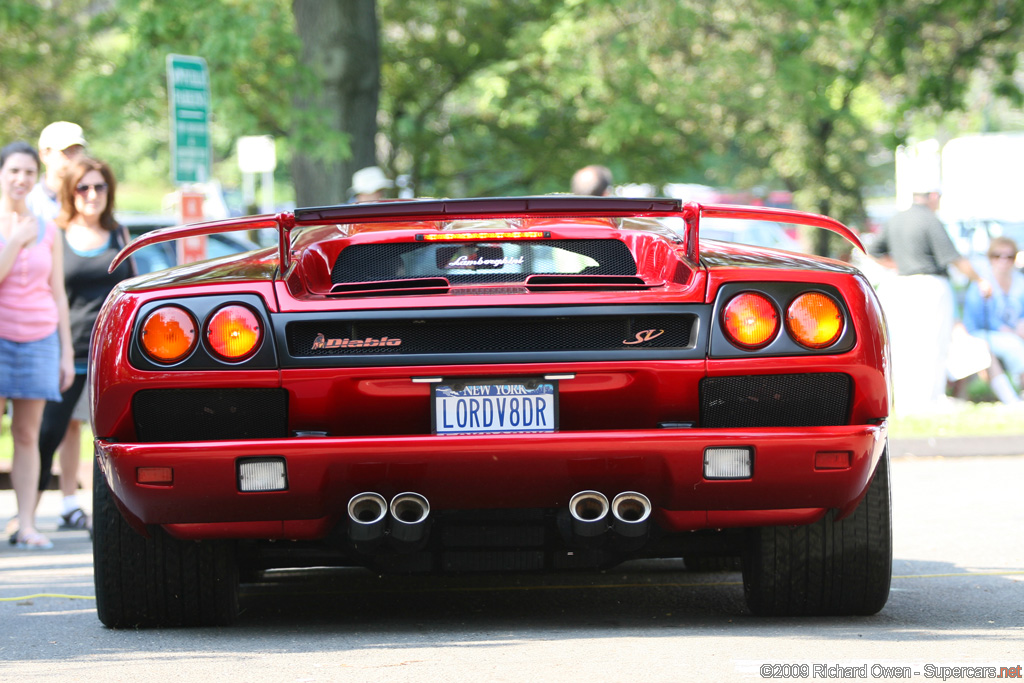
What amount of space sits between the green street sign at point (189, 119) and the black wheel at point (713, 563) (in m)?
6.73

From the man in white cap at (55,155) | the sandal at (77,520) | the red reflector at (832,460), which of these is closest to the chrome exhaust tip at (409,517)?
the red reflector at (832,460)

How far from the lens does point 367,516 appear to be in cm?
392

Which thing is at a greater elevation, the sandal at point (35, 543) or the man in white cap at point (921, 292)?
the man in white cap at point (921, 292)

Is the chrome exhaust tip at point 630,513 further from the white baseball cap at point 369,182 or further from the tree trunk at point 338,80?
the tree trunk at point 338,80

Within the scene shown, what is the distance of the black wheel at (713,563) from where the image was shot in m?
4.73

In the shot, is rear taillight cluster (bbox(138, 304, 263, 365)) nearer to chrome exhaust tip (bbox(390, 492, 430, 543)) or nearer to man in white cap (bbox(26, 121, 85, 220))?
chrome exhaust tip (bbox(390, 492, 430, 543))

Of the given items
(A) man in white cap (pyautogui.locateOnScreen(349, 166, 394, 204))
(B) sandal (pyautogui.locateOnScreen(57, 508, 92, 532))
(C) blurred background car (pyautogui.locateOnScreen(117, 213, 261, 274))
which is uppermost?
(A) man in white cap (pyautogui.locateOnScreen(349, 166, 394, 204))

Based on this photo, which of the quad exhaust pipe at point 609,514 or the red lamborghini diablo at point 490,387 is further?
the quad exhaust pipe at point 609,514

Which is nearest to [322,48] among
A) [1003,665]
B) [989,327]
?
[989,327]

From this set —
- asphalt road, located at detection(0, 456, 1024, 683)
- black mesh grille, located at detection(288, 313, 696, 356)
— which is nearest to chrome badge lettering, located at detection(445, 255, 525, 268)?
black mesh grille, located at detection(288, 313, 696, 356)

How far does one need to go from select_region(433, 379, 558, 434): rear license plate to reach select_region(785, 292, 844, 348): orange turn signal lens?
681 mm

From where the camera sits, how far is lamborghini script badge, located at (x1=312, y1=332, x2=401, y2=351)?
3816 millimetres

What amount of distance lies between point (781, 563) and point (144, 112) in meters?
11.6

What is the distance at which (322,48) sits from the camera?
14820 millimetres
